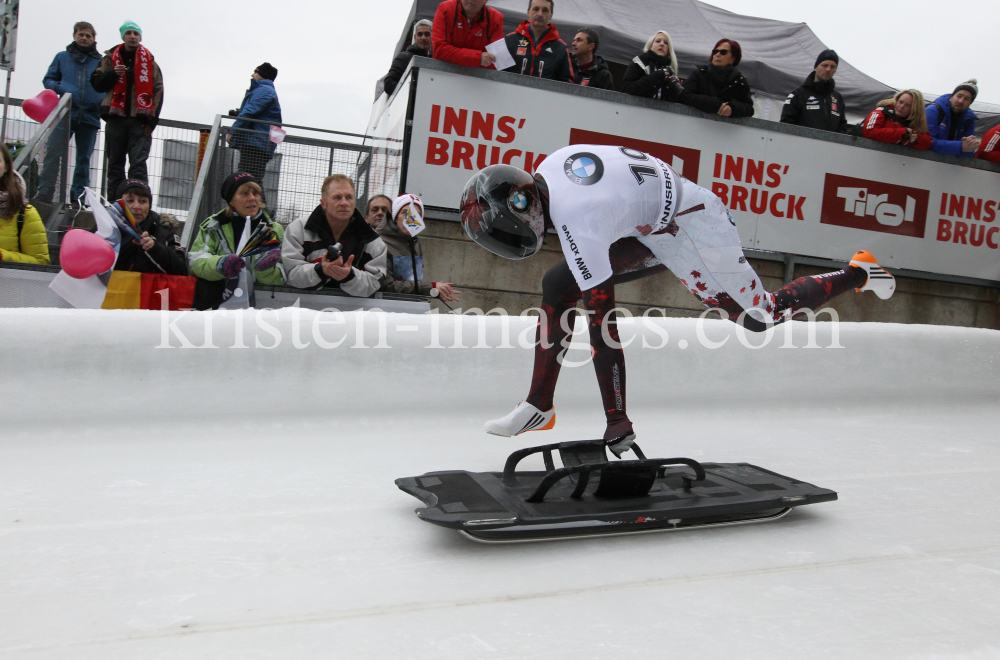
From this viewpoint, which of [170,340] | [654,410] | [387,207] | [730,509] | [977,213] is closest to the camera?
[730,509]

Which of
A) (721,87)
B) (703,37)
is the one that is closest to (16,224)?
(721,87)

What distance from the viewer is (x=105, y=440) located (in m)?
2.35

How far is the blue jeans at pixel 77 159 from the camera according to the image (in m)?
5.03

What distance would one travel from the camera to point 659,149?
5.38 meters

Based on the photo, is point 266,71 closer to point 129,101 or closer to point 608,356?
point 129,101

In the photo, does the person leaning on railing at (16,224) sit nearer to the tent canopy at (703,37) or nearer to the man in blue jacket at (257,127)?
the man in blue jacket at (257,127)

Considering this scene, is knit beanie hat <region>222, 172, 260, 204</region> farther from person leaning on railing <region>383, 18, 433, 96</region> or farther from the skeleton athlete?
person leaning on railing <region>383, 18, 433, 96</region>

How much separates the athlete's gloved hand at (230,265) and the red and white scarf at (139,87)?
2.22 m

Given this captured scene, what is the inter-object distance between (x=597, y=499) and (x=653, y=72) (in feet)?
14.0

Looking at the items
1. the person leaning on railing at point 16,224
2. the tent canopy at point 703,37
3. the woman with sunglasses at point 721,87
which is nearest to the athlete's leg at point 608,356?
the person leaning on railing at point 16,224

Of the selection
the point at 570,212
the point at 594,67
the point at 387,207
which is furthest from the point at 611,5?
the point at 570,212

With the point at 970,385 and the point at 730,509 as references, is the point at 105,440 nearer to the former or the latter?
the point at 730,509

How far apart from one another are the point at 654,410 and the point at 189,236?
124 inches

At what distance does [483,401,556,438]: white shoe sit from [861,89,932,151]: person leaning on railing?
4.79m
